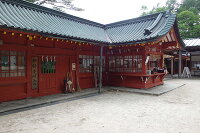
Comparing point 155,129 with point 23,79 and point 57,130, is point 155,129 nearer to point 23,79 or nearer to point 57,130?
point 57,130

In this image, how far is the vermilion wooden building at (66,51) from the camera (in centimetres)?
599

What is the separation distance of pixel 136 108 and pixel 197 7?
30.1 meters

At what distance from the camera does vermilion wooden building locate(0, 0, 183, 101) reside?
599cm

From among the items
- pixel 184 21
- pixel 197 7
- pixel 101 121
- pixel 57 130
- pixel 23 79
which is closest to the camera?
pixel 57 130

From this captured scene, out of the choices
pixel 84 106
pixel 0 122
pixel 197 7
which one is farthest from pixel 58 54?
pixel 197 7

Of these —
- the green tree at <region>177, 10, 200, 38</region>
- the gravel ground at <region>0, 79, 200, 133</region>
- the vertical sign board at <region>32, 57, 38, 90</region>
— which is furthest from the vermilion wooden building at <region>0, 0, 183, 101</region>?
the green tree at <region>177, 10, 200, 38</region>

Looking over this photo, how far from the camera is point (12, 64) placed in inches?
242

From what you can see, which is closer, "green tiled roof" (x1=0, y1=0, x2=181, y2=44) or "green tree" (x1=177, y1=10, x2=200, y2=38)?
"green tiled roof" (x1=0, y1=0, x2=181, y2=44)

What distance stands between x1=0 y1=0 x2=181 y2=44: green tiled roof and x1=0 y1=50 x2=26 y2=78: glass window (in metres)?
1.31

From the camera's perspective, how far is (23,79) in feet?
20.9

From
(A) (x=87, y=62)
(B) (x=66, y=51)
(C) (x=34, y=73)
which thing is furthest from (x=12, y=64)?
(A) (x=87, y=62)

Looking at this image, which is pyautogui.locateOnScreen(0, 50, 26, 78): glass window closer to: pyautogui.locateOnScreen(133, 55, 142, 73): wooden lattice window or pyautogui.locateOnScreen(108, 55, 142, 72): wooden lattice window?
pyautogui.locateOnScreen(108, 55, 142, 72): wooden lattice window

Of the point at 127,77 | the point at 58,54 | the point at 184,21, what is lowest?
the point at 127,77

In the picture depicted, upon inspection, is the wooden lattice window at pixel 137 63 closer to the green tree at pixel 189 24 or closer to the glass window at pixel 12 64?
the glass window at pixel 12 64
